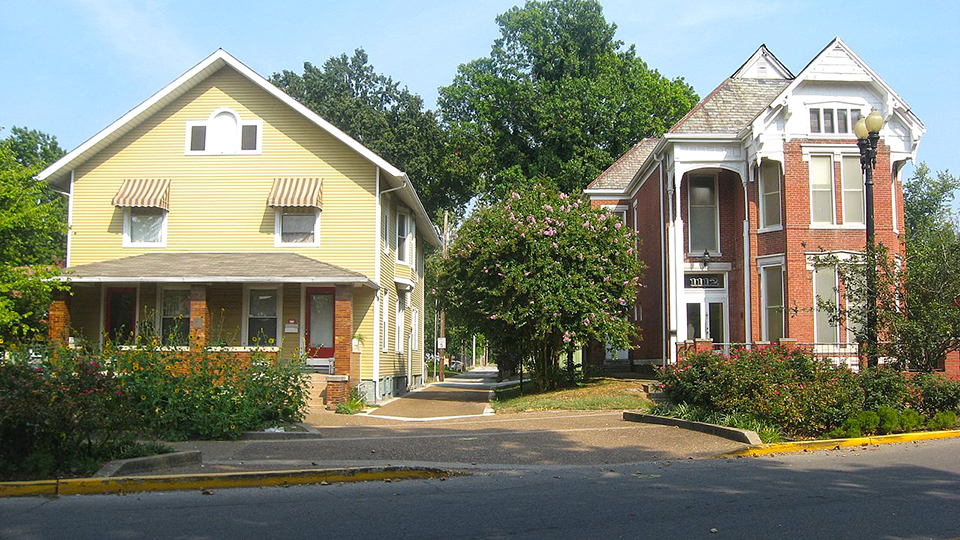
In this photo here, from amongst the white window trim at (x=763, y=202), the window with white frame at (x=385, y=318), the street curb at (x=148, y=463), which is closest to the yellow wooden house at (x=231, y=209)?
the window with white frame at (x=385, y=318)

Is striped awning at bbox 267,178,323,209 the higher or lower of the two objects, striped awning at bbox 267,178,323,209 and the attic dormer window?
the lower

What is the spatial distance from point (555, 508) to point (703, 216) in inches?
727

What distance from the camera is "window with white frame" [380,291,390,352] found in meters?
25.0

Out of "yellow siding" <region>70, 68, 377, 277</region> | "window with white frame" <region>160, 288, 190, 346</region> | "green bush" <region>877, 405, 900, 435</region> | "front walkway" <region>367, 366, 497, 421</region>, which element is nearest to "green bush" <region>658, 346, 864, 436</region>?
"green bush" <region>877, 405, 900, 435</region>

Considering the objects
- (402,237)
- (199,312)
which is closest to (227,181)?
(199,312)

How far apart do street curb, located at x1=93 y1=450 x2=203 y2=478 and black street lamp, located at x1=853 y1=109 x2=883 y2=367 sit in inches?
480

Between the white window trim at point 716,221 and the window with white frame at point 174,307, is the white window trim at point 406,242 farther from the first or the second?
the white window trim at point 716,221

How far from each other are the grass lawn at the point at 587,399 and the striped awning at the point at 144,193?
11128 mm

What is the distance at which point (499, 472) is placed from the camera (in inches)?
434

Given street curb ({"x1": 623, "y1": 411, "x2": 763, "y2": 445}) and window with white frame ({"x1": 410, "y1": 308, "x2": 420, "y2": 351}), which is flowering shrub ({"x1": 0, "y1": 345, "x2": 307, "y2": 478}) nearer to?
street curb ({"x1": 623, "y1": 411, "x2": 763, "y2": 445})

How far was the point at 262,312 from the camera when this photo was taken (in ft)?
77.3

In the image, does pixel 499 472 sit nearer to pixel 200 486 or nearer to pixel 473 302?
pixel 200 486

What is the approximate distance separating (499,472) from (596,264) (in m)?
12.0

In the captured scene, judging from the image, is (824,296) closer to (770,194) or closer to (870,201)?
(770,194)
